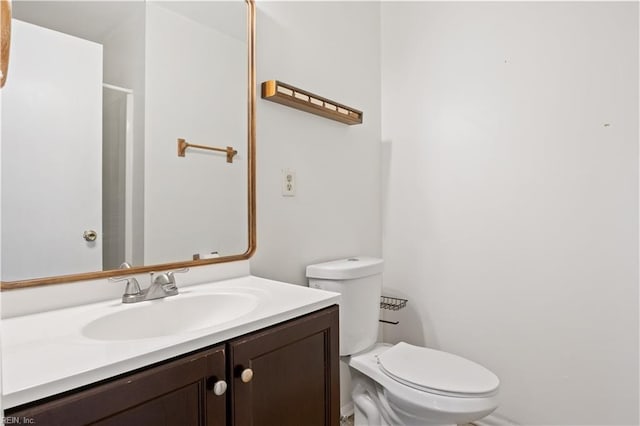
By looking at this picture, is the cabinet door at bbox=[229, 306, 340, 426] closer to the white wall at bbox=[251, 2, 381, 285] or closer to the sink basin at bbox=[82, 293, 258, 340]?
the sink basin at bbox=[82, 293, 258, 340]

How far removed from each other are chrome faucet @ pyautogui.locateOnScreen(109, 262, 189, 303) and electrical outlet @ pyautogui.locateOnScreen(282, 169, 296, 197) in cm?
58

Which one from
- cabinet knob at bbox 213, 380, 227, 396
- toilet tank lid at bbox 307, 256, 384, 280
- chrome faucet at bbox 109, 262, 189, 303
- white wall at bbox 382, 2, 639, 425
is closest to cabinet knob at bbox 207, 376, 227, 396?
cabinet knob at bbox 213, 380, 227, 396

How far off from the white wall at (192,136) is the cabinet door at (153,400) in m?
0.52

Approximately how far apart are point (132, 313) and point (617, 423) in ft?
5.91

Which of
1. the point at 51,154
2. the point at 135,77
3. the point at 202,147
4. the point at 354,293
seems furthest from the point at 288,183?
the point at 51,154

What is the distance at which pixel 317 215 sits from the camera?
1638mm

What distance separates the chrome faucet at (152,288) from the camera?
0.96m

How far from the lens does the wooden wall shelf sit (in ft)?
4.50

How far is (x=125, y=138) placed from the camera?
1.06 metres

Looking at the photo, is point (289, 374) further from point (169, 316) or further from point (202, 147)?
point (202, 147)

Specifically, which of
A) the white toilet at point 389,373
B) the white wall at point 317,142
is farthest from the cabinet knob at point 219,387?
the white toilet at point 389,373

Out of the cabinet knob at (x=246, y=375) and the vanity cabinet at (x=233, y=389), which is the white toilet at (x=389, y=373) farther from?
the cabinet knob at (x=246, y=375)

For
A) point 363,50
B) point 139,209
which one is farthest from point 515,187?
point 139,209

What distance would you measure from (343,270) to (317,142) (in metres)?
0.60
